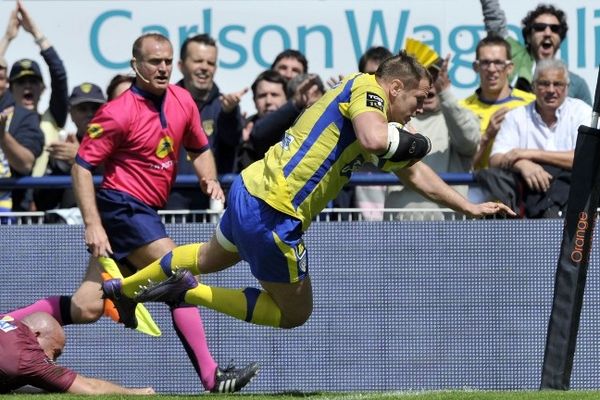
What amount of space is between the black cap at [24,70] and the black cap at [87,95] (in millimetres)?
849

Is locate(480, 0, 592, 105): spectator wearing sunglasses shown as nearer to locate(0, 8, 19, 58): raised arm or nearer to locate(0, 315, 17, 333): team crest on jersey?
locate(0, 8, 19, 58): raised arm

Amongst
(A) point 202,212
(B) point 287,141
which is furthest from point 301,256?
(A) point 202,212

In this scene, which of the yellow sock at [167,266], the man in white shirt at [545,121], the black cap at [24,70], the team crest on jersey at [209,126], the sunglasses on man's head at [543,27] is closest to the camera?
the yellow sock at [167,266]

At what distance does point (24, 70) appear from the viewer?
1190 centimetres

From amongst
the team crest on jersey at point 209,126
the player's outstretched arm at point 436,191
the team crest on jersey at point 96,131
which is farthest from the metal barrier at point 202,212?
the player's outstretched arm at point 436,191

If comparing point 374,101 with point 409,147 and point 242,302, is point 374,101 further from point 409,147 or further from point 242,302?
point 242,302

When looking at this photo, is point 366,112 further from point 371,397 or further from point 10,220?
point 10,220

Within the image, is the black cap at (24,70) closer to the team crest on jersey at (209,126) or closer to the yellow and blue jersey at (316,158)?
the team crest on jersey at (209,126)

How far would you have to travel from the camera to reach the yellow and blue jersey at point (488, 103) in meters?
10.9

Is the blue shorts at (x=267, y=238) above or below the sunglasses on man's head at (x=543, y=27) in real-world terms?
below

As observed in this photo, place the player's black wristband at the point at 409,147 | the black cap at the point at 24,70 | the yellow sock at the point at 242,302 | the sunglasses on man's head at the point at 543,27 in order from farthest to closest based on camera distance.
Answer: the black cap at the point at 24,70
the sunglasses on man's head at the point at 543,27
the yellow sock at the point at 242,302
the player's black wristband at the point at 409,147

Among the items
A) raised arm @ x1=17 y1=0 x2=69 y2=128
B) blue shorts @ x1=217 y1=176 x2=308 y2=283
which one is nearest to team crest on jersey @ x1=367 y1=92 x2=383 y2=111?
blue shorts @ x1=217 y1=176 x2=308 y2=283

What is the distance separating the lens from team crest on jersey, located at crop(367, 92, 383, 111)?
7.56m

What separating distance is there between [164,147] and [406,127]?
173 cm
